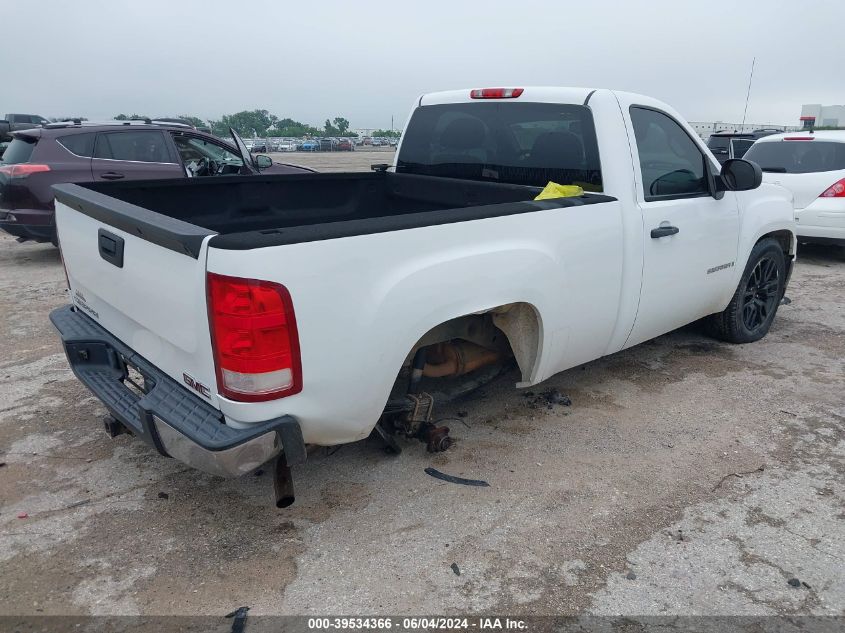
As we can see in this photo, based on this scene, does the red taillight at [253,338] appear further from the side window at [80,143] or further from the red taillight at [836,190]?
the red taillight at [836,190]

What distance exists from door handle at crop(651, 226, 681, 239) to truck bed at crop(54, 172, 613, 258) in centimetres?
45

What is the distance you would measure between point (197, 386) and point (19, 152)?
277 inches

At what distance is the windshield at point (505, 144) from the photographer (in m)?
3.77

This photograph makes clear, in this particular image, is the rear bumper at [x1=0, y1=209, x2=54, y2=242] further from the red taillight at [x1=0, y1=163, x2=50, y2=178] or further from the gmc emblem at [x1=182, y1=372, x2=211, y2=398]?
the gmc emblem at [x1=182, y1=372, x2=211, y2=398]

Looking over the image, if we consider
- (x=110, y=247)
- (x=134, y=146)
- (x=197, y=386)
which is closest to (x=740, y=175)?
(x=197, y=386)

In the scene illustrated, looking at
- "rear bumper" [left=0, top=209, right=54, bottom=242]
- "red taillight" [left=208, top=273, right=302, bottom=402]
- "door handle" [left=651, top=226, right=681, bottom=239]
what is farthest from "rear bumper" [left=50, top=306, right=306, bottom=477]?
"rear bumper" [left=0, top=209, right=54, bottom=242]

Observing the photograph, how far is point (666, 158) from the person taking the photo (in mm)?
4047

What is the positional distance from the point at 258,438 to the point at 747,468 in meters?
2.52

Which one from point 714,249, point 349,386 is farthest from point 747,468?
point 349,386

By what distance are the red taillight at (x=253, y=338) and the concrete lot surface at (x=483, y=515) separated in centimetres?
80

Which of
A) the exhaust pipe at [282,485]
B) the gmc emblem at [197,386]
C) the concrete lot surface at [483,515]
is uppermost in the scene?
the gmc emblem at [197,386]

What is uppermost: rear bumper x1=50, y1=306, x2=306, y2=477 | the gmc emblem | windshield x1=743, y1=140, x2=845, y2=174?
windshield x1=743, y1=140, x2=845, y2=174

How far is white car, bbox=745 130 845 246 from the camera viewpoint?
7.97 meters

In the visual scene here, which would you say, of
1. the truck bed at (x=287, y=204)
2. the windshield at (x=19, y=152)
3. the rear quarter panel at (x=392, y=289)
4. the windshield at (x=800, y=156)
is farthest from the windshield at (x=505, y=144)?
the windshield at (x=800, y=156)
